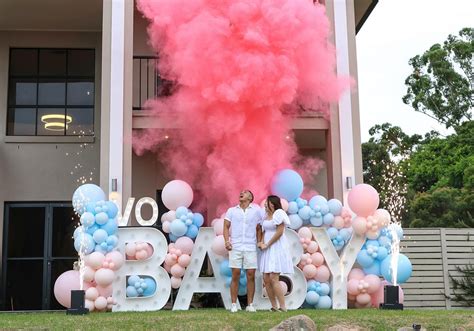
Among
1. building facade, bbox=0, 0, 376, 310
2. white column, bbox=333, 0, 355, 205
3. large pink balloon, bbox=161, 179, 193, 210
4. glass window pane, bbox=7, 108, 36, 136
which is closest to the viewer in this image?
large pink balloon, bbox=161, 179, 193, 210

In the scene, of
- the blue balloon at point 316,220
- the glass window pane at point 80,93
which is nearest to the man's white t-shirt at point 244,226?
the blue balloon at point 316,220

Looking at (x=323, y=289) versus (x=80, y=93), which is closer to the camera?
(x=323, y=289)

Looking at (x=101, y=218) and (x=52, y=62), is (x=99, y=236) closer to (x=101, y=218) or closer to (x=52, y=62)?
(x=101, y=218)

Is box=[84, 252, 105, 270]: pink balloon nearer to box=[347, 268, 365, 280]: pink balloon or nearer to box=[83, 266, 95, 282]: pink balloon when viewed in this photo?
box=[83, 266, 95, 282]: pink balloon

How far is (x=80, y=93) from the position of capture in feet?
46.5

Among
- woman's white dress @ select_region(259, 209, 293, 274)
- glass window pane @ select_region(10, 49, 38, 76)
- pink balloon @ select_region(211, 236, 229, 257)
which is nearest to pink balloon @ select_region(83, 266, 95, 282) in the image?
pink balloon @ select_region(211, 236, 229, 257)

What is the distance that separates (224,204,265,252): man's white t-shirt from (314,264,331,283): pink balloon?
4.29 ft

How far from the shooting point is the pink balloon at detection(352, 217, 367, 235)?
948cm

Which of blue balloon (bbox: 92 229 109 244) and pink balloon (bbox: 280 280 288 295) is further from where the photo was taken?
pink balloon (bbox: 280 280 288 295)

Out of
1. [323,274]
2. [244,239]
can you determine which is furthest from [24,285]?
[323,274]

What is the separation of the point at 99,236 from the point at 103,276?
0.55m

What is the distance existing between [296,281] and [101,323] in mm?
3322

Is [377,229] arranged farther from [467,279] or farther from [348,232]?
[467,279]

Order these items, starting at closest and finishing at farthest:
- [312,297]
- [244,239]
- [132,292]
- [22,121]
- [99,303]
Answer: [244,239], [99,303], [132,292], [312,297], [22,121]
